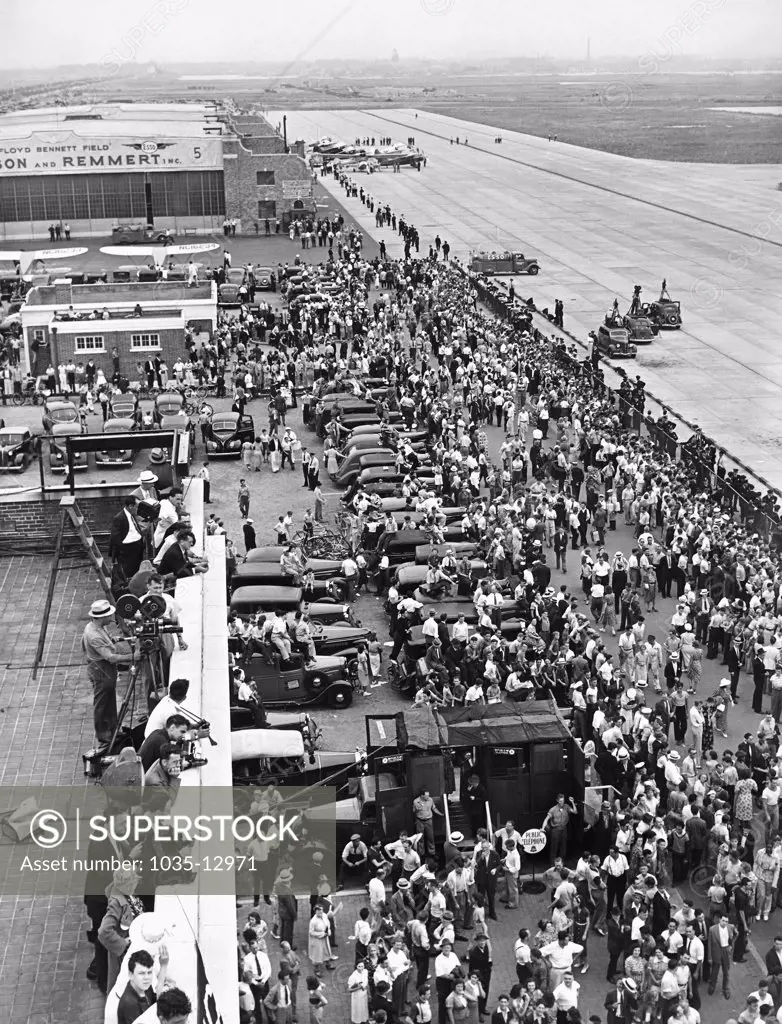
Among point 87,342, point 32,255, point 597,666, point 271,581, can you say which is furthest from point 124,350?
point 597,666

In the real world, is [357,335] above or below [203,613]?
below

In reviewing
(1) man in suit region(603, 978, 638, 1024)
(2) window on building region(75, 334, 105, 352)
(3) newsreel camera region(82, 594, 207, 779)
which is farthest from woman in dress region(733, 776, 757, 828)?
(2) window on building region(75, 334, 105, 352)

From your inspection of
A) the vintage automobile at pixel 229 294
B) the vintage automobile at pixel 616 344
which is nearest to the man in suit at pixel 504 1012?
the vintage automobile at pixel 616 344

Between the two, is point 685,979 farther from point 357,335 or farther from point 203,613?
point 357,335

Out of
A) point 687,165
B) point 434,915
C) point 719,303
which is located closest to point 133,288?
point 719,303

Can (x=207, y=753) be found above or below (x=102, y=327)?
above

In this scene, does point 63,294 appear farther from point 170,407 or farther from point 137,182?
point 137,182
